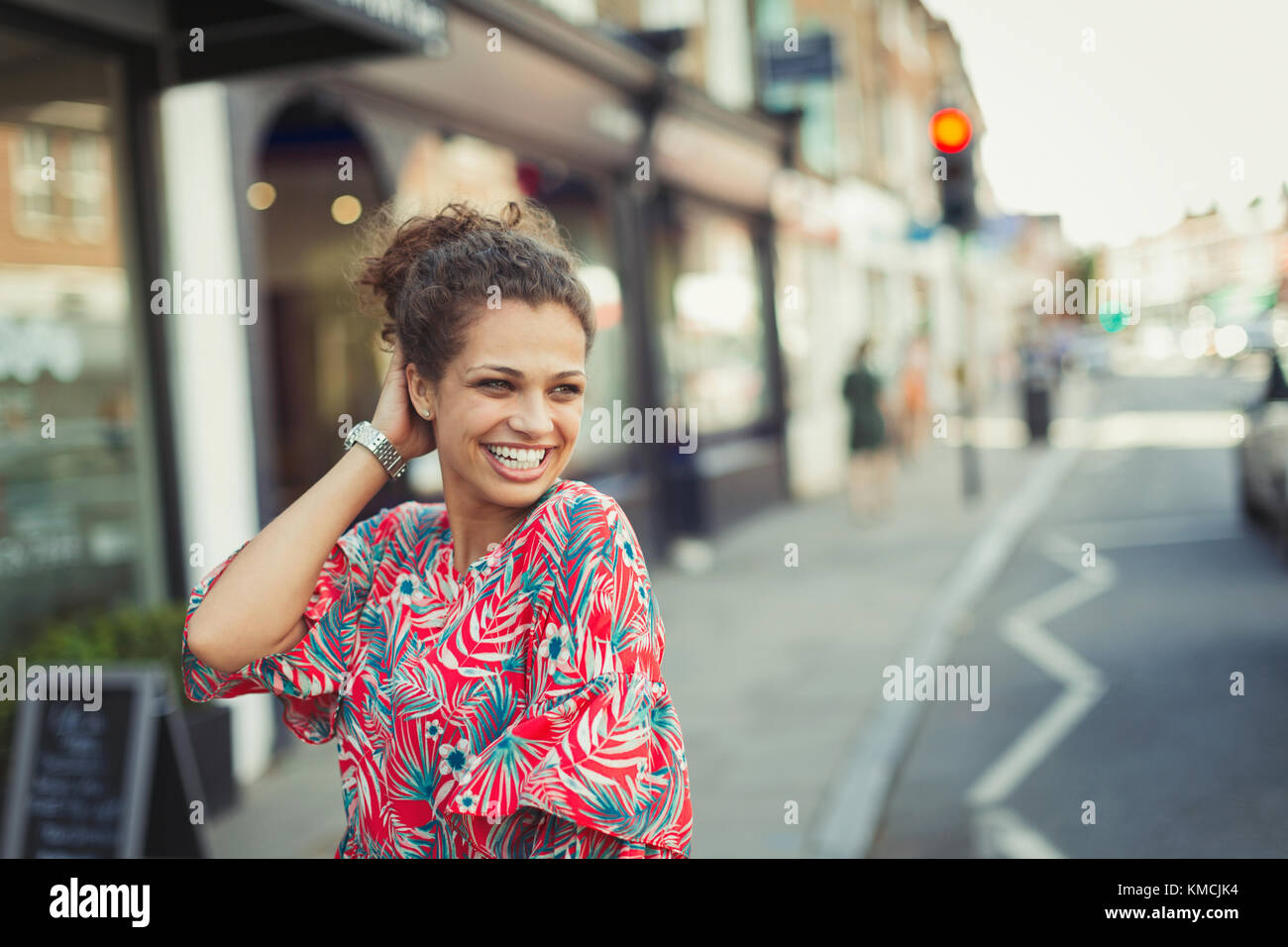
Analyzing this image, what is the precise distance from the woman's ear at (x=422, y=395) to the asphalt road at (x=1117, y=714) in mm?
3408

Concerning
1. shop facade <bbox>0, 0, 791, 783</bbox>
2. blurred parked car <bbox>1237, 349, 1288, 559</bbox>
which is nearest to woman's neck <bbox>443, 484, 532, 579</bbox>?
shop facade <bbox>0, 0, 791, 783</bbox>

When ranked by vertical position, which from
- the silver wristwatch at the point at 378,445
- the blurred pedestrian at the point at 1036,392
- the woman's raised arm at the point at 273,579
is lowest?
the woman's raised arm at the point at 273,579

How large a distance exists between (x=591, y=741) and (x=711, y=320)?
12702 millimetres

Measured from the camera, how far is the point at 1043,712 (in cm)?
607

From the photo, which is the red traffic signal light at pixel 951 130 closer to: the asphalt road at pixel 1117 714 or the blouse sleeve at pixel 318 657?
the asphalt road at pixel 1117 714

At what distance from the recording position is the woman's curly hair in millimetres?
1463

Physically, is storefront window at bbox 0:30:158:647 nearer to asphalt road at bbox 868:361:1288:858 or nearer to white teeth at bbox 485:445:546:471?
asphalt road at bbox 868:361:1288:858

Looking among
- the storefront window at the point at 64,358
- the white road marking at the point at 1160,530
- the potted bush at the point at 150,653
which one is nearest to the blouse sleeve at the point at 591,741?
the potted bush at the point at 150,653

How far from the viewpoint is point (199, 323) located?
18.7 ft

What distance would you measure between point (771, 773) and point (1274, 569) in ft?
18.4

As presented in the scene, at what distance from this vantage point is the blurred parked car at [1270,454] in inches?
361

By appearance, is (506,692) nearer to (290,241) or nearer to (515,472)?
(515,472)

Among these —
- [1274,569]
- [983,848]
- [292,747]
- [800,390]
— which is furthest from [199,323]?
[800,390]
